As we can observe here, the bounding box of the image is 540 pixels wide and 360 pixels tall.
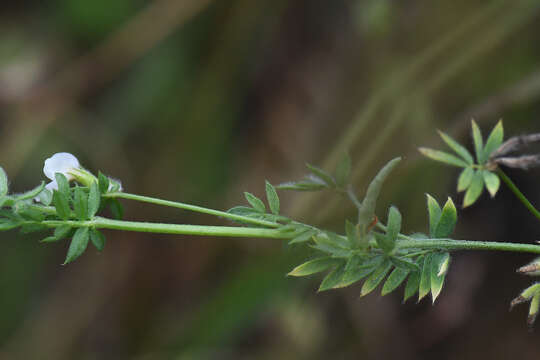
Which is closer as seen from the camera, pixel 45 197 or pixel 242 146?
pixel 45 197

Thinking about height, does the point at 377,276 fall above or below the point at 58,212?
below

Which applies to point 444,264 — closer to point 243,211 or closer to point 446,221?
point 446,221

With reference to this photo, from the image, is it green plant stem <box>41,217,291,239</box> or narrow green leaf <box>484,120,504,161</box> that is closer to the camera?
green plant stem <box>41,217,291,239</box>

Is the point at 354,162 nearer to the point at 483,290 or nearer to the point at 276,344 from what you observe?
the point at 483,290

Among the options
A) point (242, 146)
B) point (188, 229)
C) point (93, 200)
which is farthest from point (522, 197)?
point (242, 146)

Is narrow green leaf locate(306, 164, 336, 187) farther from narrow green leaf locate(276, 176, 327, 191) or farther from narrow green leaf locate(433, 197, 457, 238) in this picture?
narrow green leaf locate(433, 197, 457, 238)

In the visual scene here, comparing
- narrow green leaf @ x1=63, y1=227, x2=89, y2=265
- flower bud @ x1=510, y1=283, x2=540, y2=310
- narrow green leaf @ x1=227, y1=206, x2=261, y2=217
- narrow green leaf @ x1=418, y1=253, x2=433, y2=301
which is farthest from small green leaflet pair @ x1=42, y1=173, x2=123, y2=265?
flower bud @ x1=510, y1=283, x2=540, y2=310

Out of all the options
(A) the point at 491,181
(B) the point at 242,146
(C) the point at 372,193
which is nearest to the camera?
(C) the point at 372,193

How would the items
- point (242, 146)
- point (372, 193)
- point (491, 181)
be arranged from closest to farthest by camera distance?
point (372, 193)
point (491, 181)
point (242, 146)
